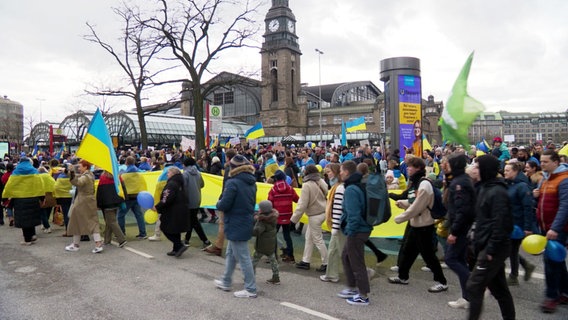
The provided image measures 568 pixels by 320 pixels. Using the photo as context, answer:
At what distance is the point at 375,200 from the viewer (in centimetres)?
538

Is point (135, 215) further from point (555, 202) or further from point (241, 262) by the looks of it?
point (555, 202)

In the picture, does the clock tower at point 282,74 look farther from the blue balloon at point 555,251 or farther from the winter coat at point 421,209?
the blue balloon at point 555,251

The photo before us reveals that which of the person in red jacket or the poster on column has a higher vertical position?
the poster on column

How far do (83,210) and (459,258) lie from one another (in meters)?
6.76

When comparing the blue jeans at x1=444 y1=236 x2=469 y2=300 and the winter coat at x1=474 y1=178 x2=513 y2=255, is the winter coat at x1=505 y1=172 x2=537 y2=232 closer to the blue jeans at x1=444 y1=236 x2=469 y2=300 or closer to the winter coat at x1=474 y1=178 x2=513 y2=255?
the blue jeans at x1=444 y1=236 x2=469 y2=300

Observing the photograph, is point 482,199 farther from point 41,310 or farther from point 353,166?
point 41,310

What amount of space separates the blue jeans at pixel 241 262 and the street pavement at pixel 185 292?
0.19 m

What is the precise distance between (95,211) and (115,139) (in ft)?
65.6

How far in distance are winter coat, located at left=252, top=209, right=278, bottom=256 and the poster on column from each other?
341 inches

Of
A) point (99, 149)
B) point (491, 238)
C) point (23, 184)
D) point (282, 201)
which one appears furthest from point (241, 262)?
point (23, 184)

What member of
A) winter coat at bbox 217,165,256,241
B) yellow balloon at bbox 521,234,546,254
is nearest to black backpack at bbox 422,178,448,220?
yellow balloon at bbox 521,234,546,254

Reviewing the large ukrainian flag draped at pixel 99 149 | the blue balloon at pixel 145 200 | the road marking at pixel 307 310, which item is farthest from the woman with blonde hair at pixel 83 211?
the road marking at pixel 307 310

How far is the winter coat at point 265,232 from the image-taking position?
6039 mm

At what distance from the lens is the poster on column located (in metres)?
13.9
